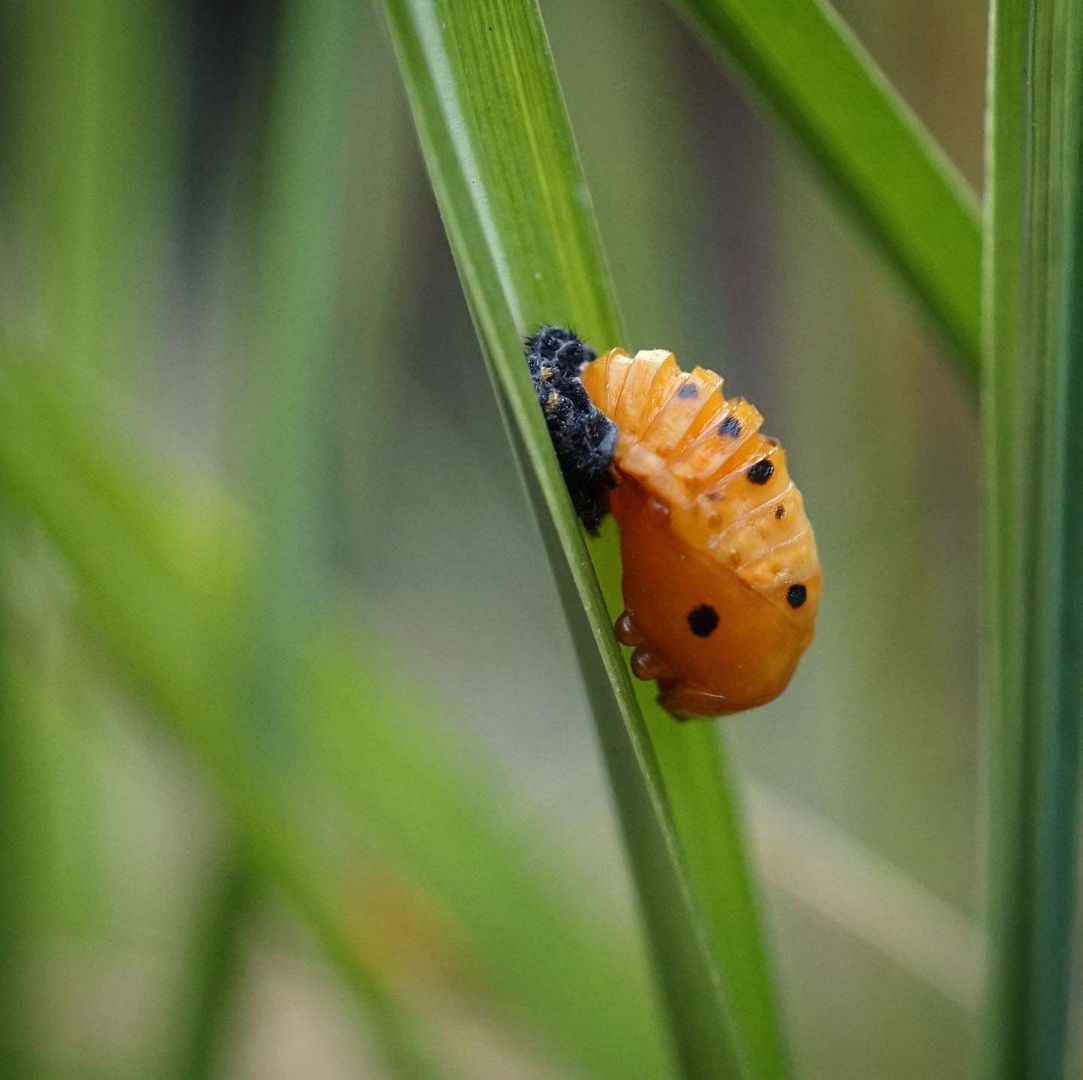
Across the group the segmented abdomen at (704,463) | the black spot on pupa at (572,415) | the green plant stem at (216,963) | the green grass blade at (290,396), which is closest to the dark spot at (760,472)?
the segmented abdomen at (704,463)

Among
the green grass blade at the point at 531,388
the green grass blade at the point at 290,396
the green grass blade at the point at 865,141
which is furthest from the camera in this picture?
the green grass blade at the point at 290,396

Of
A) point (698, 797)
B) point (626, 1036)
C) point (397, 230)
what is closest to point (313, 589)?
point (698, 797)

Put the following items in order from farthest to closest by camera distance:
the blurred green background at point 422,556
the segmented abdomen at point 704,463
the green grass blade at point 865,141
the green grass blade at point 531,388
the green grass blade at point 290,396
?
the blurred green background at point 422,556
the green grass blade at point 290,396
the segmented abdomen at point 704,463
the green grass blade at point 865,141
the green grass blade at point 531,388

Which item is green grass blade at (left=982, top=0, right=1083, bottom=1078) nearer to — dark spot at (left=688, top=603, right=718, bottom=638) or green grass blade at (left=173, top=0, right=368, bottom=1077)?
dark spot at (left=688, top=603, right=718, bottom=638)

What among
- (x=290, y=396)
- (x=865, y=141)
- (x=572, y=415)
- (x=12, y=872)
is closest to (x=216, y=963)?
(x=12, y=872)

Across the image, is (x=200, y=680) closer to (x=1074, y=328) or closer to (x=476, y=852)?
(x=476, y=852)

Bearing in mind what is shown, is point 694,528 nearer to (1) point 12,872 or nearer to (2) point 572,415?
(2) point 572,415

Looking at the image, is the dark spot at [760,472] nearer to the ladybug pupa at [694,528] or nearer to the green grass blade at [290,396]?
the ladybug pupa at [694,528]
